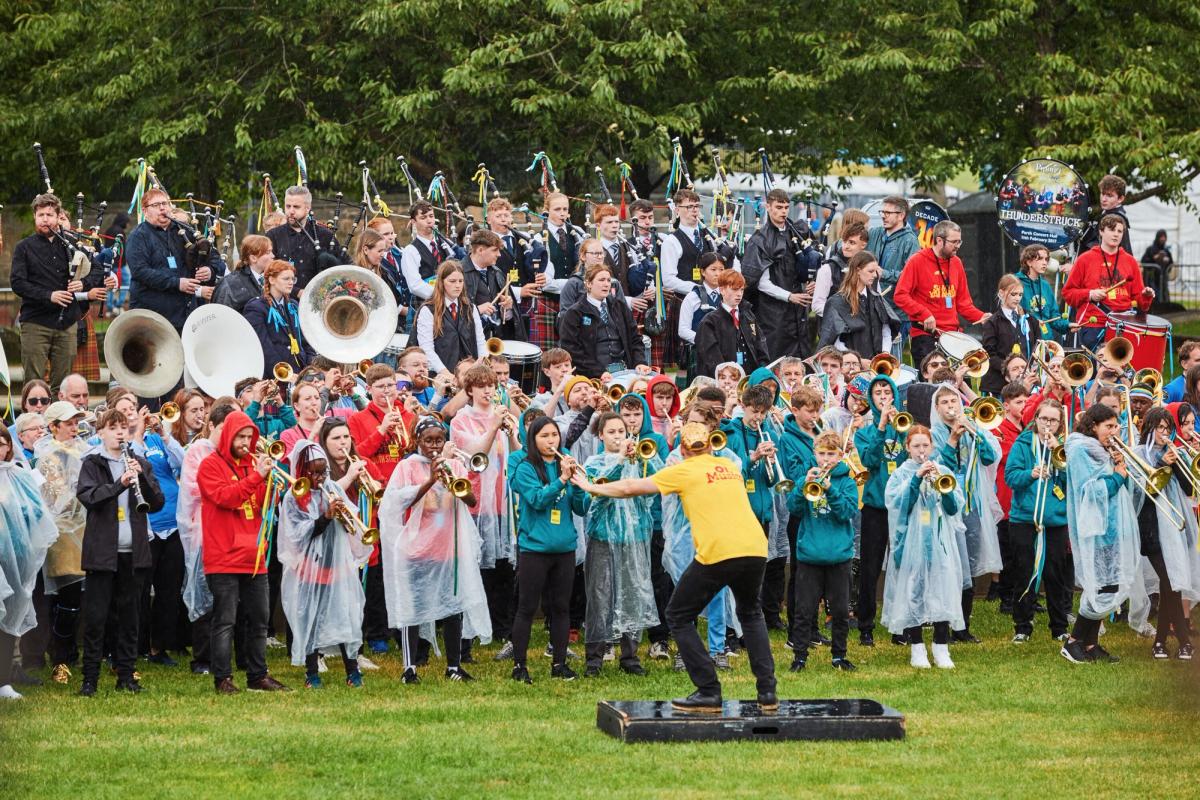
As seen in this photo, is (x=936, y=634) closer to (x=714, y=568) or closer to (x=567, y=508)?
(x=567, y=508)

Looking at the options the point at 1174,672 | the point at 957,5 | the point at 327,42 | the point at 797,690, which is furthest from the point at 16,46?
the point at 1174,672

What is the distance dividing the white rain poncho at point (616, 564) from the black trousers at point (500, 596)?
45.8 inches

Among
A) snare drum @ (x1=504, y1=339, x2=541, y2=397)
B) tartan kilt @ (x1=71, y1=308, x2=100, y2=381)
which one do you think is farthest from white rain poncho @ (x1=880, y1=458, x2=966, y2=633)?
tartan kilt @ (x1=71, y1=308, x2=100, y2=381)

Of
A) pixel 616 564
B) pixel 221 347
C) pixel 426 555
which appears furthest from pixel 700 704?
pixel 221 347

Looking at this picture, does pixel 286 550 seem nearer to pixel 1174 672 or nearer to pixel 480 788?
pixel 480 788

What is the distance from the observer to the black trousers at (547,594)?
37.0 ft

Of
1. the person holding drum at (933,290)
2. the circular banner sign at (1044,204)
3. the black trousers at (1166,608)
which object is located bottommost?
the black trousers at (1166,608)

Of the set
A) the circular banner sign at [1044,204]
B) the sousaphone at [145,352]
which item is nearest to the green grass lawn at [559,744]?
the sousaphone at [145,352]

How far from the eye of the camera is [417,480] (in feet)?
37.3

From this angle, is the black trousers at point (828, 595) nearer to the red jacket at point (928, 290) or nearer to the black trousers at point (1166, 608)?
the black trousers at point (1166, 608)

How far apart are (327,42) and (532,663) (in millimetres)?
12317

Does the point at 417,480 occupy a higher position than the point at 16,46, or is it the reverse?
the point at 16,46

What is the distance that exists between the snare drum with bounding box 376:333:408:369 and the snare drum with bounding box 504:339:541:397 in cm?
83

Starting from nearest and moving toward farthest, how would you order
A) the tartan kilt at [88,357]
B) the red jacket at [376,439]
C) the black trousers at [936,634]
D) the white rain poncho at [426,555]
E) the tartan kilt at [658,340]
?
the white rain poncho at [426,555]
the black trousers at [936,634]
the red jacket at [376,439]
the tartan kilt at [658,340]
the tartan kilt at [88,357]
